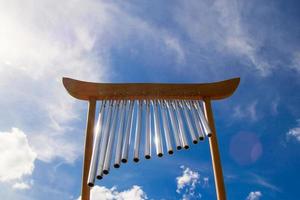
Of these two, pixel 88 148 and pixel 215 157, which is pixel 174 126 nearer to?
pixel 215 157

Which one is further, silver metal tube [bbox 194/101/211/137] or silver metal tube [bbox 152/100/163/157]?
silver metal tube [bbox 194/101/211/137]

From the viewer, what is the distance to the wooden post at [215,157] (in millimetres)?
5659

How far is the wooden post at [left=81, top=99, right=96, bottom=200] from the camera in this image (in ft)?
17.7

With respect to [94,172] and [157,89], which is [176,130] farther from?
[94,172]

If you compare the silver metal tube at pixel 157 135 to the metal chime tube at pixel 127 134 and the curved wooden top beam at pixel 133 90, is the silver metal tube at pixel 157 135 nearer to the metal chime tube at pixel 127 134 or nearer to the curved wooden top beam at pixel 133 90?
the curved wooden top beam at pixel 133 90

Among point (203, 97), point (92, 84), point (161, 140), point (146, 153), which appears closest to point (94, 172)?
point (146, 153)

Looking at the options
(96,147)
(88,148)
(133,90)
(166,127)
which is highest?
(133,90)

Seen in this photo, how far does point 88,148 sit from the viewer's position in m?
5.77

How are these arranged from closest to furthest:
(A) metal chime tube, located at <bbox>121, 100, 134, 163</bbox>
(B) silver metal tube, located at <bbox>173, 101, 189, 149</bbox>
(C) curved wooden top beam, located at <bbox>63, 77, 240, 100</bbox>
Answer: (A) metal chime tube, located at <bbox>121, 100, 134, 163</bbox> < (B) silver metal tube, located at <bbox>173, 101, 189, 149</bbox> < (C) curved wooden top beam, located at <bbox>63, 77, 240, 100</bbox>

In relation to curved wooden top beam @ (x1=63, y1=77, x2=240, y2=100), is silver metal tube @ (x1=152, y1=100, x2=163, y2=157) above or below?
below

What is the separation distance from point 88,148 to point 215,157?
7.45 ft

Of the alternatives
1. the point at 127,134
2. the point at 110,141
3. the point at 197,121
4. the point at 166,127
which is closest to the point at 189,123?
the point at 197,121

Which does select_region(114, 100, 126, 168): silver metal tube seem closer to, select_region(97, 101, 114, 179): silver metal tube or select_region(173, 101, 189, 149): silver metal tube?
select_region(97, 101, 114, 179): silver metal tube

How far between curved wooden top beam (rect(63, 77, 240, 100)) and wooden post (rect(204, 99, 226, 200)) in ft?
1.07
